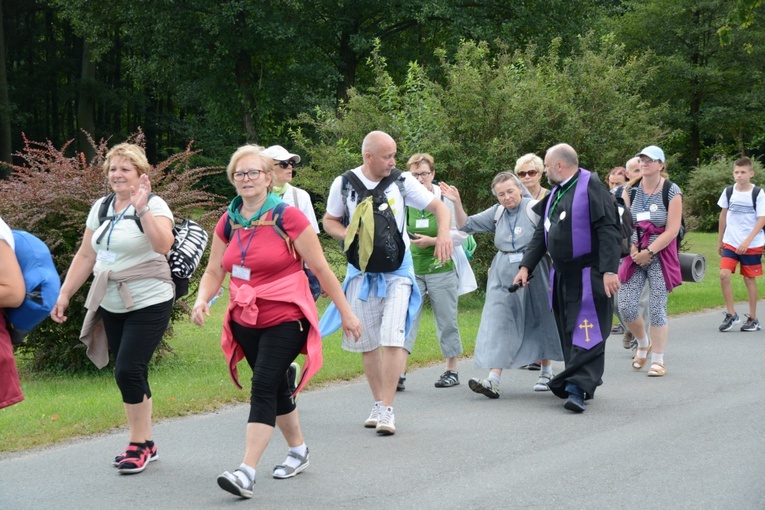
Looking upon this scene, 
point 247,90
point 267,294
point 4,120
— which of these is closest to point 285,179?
point 267,294

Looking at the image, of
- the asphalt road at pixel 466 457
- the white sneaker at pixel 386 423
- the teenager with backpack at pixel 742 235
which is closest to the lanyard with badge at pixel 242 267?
the asphalt road at pixel 466 457

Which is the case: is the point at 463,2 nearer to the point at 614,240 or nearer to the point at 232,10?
the point at 232,10

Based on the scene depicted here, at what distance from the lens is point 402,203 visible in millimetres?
6672

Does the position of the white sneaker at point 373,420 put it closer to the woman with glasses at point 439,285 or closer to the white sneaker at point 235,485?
the woman with glasses at point 439,285

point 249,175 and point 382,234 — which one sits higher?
point 249,175

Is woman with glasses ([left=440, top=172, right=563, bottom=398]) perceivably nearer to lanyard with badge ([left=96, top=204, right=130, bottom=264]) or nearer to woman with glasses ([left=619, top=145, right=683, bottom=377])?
woman with glasses ([left=619, top=145, right=683, bottom=377])

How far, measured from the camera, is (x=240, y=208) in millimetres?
5508

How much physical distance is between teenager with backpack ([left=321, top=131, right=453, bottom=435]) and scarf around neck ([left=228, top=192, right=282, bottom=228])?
1143 mm

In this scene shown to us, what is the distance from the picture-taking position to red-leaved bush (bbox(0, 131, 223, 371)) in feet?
28.9

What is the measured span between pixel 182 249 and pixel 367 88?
1305cm

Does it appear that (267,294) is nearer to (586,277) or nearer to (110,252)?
(110,252)

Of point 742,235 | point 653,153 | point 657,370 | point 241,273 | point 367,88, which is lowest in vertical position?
point 657,370

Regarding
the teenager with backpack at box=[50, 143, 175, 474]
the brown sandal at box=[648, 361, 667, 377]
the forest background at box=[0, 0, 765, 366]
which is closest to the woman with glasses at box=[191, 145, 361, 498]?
the teenager with backpack at box=[50, 143, 175, 474]

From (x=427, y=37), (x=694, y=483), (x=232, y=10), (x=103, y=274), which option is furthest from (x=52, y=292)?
(x=427, y=37)
